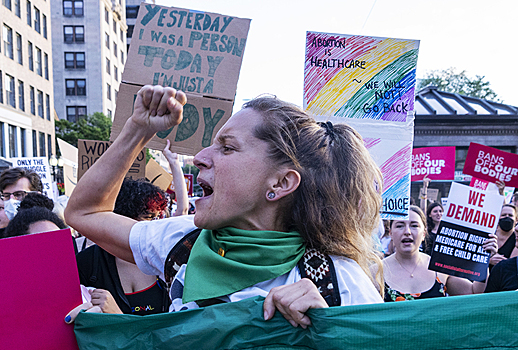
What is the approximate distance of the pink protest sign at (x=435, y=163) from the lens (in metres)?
9.20

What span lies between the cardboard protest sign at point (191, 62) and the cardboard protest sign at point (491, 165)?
439 centimetres

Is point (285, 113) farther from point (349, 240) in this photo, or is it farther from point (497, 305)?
point (497, 305)

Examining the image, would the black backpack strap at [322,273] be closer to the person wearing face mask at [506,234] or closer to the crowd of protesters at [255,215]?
the crowd of protesters at [255,215]

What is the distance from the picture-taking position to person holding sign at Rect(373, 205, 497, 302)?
368 centimetres

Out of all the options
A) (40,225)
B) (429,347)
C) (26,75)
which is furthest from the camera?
(26,75)

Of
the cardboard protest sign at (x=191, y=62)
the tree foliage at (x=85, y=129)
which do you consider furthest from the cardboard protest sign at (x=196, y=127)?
the tree foliage at (x=85, y=129)

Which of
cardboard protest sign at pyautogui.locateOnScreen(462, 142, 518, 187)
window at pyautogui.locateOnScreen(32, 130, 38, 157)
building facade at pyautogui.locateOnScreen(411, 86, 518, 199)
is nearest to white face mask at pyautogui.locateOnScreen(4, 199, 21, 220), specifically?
cardboard protest sign at pyautogui.locateOnScreen(462, 142, 518, 187)

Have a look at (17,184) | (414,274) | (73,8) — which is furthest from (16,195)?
(73,8)

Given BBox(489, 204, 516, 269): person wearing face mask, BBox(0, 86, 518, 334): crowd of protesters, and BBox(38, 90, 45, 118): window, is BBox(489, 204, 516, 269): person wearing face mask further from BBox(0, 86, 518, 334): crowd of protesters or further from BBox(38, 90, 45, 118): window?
BBox(38, 90, 45, 118): window

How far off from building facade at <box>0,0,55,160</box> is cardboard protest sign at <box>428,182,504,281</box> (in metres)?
28.6

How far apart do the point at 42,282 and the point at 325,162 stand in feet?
3.34

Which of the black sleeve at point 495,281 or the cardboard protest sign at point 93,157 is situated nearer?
the black sleeve at point 495,281

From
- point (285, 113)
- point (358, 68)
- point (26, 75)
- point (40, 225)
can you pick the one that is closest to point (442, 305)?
point (285, 113)

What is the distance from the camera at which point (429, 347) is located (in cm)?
126
